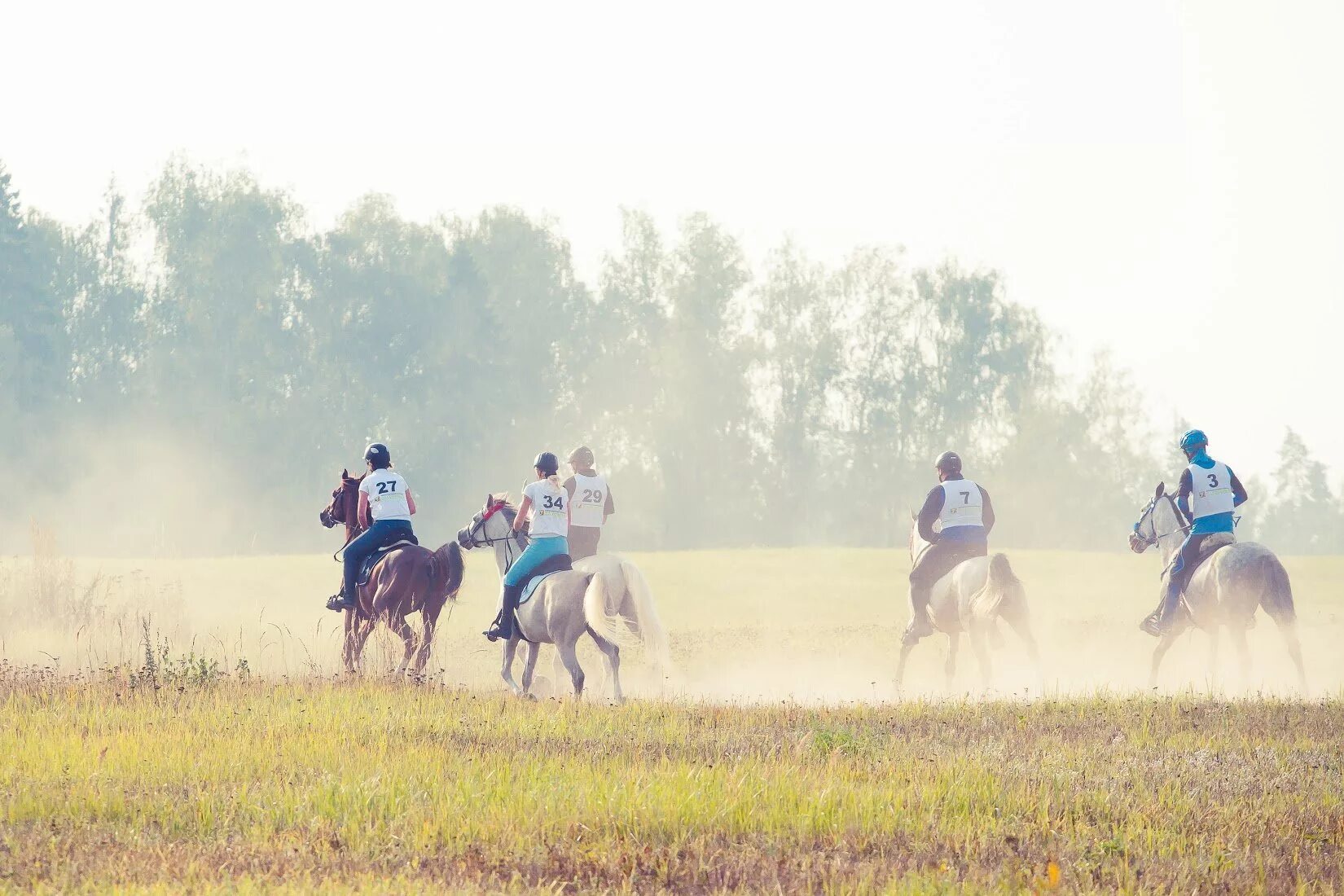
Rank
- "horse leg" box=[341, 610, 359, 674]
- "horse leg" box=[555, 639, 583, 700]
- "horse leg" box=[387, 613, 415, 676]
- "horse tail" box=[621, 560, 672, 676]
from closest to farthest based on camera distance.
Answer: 1. "horse leg" box=[555, 639, 583, 700]
2. "horse tail" box=[621, 560, 672, 676]
3. "horse leg" box=[387, 613, 415, 676]
4. "horse leg" box=[341, 610, 359, 674]

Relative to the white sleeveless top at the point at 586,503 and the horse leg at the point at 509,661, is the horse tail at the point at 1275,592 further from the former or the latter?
the horse leg at the point at 509,661

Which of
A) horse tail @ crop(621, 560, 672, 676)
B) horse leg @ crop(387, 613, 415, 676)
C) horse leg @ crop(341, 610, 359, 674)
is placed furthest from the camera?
horse leg @ crop(341, 610, 359, 674)

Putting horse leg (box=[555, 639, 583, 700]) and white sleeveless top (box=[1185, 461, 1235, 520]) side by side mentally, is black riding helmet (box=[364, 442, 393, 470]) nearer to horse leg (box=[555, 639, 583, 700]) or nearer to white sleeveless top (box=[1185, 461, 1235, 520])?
horse leg (box=[555, 639, 583, 700])

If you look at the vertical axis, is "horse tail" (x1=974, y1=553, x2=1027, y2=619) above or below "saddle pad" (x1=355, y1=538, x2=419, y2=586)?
below

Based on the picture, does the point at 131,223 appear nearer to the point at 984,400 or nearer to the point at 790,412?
the point at 790,412

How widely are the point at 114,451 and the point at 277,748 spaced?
5740 cm

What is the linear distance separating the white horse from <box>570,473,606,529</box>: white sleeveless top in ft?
4.87

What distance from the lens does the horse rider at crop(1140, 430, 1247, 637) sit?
672 inches

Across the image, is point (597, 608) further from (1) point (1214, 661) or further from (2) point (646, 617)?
(1) point (1214, 661)

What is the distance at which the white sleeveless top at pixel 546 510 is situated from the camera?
594 inches

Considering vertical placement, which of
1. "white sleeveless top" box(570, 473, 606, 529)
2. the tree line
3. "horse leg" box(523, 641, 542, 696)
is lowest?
"horse leg" box(523, 641, 542, 696)

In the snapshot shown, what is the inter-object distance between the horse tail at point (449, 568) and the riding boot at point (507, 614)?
732 millimetres

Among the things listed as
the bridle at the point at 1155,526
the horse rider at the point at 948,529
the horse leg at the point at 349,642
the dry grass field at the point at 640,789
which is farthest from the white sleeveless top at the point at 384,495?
the bridle at the point at 1155,526

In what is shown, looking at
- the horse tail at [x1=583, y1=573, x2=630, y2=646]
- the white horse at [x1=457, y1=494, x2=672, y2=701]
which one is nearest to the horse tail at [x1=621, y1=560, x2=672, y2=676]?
the white horse at [x1=457, y1=494, x2=672, y2=701]
